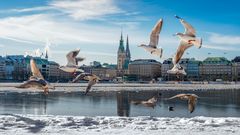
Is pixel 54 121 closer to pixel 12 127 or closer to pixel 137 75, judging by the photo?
pixel 12 127

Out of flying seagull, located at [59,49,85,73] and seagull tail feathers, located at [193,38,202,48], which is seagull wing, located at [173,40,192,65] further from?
flying seagull, located at [59,49,85,73]

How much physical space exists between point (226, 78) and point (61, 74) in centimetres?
6951

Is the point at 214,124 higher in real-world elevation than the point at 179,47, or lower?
lower

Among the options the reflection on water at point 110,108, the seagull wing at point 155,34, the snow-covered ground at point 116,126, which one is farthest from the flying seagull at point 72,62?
the reflection on water at point 110,108

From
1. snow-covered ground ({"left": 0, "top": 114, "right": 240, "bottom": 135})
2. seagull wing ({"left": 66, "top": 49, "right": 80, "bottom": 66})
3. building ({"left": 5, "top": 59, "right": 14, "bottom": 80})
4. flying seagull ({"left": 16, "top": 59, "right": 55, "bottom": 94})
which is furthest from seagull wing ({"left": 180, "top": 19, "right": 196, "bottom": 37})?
building ({"left": 5, "top": 59, "right": 14, "bottom": 80})

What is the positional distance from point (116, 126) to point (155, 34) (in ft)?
28.7

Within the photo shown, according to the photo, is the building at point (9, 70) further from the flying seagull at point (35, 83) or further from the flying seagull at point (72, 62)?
the flying seagull at point (72, 62)

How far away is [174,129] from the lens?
648 inches

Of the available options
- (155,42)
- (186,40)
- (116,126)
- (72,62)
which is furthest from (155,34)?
(116,126)

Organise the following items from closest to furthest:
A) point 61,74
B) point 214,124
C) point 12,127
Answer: point 12,127, point 214,124, point 61,74

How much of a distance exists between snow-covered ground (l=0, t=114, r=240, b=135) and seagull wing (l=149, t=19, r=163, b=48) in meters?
6.70

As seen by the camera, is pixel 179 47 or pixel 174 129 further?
pixel 174 129

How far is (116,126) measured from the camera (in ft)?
56.1

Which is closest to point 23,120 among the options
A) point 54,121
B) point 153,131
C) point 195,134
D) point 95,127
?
point 54,121
